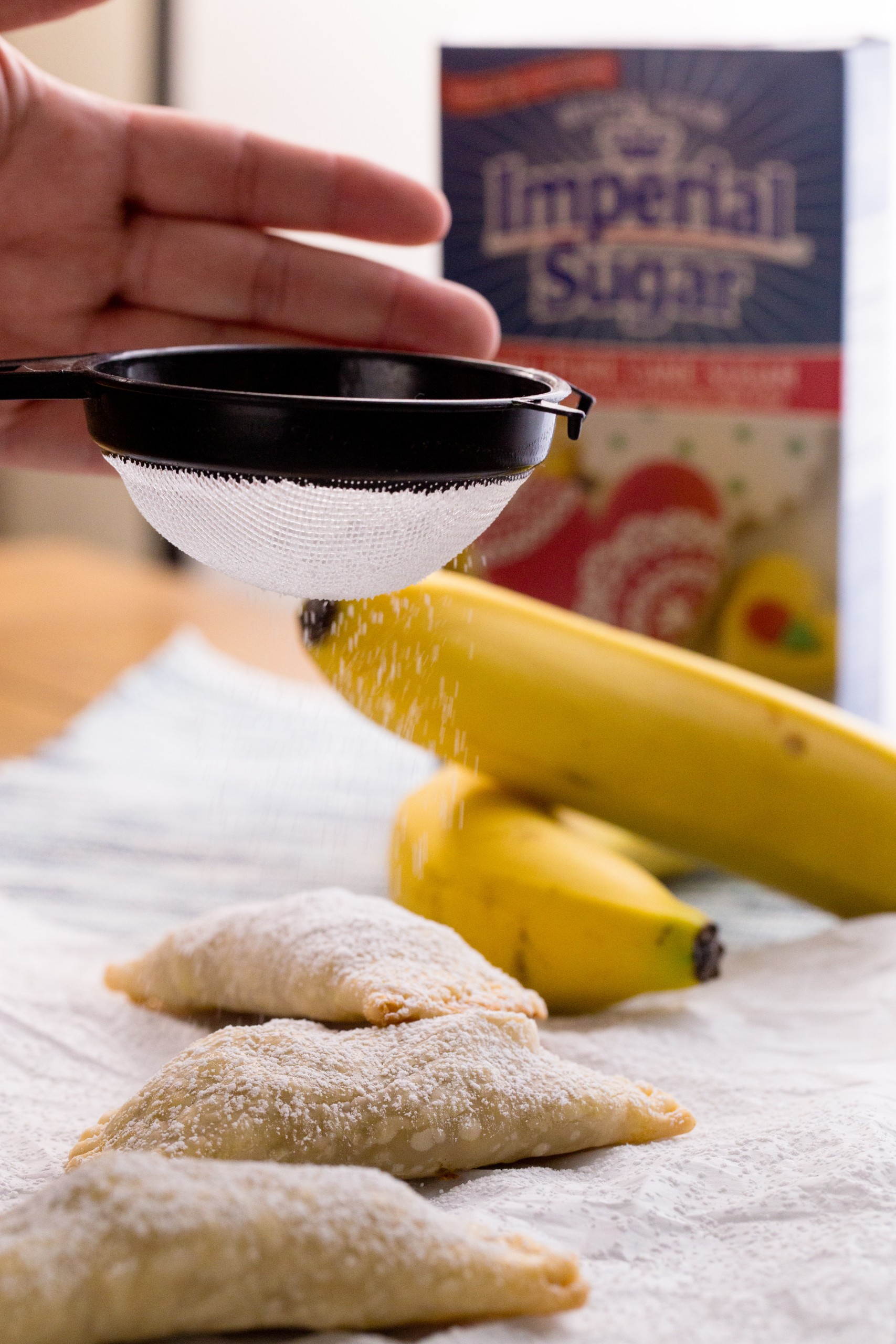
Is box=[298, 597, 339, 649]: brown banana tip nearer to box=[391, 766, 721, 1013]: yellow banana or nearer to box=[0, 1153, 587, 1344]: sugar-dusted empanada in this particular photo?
box=[391, 766, 721, 1013]: yellow banana

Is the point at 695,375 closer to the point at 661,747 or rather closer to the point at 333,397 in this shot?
the point at 661,747

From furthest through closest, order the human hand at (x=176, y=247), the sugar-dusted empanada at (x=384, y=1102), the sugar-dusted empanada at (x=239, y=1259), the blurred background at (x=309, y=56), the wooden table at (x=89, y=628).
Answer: the blurred background at (x=309, y=56), the wooden table at (x=89, y=628), the human hand at (x=176, y=247), the sugar-dusted empanada at (x=384, y=1102), the sugar-dusted empanada at (x=239, y=1259)

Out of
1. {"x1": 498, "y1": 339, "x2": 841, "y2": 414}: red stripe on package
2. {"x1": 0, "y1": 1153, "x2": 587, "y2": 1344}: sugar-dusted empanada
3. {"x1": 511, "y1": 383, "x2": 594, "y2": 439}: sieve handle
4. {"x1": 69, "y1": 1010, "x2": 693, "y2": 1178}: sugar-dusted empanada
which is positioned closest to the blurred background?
{"x1": 498, "y1": 339, "x2": 841, "y2": 414}: red stripe on package

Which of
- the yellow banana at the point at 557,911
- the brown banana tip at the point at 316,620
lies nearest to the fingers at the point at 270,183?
the brown banana tip at the point at 316,620

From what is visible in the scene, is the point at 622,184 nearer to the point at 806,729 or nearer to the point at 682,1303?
the point at 806,729

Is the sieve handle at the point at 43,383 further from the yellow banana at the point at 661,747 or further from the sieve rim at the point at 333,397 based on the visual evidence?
the yellow banana at the point at 661,747
